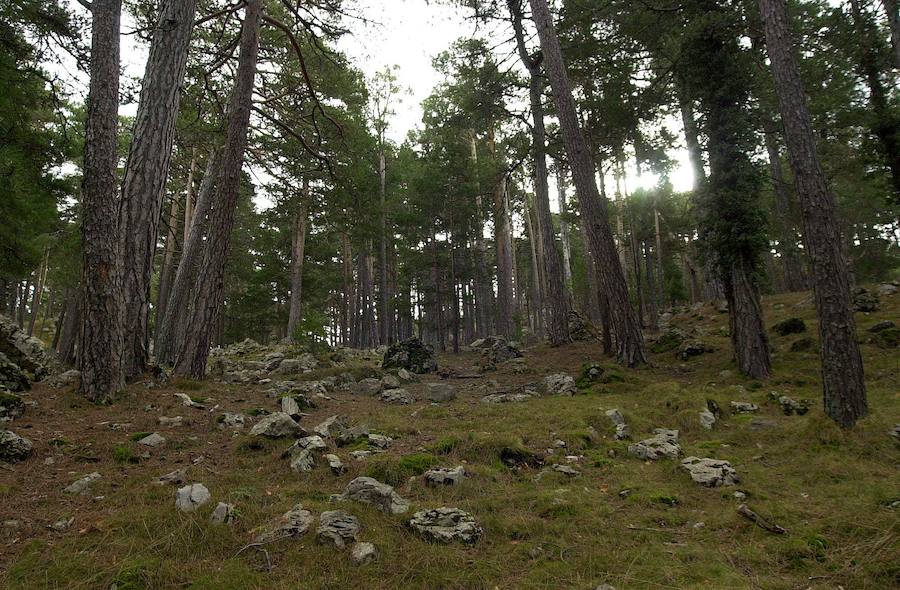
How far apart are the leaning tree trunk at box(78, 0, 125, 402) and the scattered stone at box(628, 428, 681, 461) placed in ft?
20.6

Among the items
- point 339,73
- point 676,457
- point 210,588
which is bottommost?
point 676,457

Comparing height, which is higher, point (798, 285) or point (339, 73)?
point (339, 73)

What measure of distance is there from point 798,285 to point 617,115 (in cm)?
1401

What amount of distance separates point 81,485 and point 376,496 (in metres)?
2.16

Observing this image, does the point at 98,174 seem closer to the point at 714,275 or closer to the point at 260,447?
the point at 260,447

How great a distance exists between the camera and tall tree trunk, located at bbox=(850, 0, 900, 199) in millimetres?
10492

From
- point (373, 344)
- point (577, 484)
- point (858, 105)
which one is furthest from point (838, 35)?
point (373, 344)

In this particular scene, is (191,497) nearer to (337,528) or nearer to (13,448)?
(337,528)

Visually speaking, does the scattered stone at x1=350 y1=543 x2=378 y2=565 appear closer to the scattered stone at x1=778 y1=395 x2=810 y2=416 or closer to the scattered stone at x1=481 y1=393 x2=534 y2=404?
the scattered stone at x1=481 y1=393 x2=534 y2=404

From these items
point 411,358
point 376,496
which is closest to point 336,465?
point 376,496

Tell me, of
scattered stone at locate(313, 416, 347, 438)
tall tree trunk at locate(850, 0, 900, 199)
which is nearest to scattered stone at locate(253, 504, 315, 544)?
scattered stone at locate(313, 416, 347, 438)

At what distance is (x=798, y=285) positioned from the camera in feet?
63.0

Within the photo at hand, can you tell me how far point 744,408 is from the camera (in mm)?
6090

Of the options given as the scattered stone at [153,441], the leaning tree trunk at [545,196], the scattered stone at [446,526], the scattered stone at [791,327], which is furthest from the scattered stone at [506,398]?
the scattered stone at [791,327]
